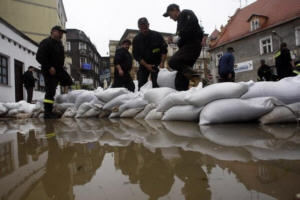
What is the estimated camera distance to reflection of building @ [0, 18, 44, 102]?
7.24 meters

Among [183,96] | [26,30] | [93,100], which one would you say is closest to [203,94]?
[183,96]

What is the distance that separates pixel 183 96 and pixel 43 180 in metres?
1.82

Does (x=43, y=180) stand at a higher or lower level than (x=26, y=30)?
lower

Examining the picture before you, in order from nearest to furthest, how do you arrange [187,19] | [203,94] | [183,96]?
1. [203,94]
2. [183,96]
3. [187,19]

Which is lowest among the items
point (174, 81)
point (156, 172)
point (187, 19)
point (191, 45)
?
point (156, 172)

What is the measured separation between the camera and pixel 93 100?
3.70 meters

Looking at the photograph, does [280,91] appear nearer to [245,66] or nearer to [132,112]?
[132,112]

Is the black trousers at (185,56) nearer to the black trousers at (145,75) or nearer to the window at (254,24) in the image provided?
the black trousers at (145,75)

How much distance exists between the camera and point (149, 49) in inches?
149

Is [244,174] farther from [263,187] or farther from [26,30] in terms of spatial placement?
[26,30]

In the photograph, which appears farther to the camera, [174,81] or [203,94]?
[174,81]

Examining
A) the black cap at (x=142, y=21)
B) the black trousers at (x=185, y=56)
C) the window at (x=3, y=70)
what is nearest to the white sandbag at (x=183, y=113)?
the black trousers at (x=185, y=56)

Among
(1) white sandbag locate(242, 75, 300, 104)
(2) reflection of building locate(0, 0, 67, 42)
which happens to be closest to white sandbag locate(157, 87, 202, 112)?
(1) white sandbag locate(242, 75, 300, 104)

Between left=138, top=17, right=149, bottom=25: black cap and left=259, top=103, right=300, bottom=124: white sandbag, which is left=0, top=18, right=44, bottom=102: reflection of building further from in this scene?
left=259, top=103, right=300, bottom=124: white sandbag
